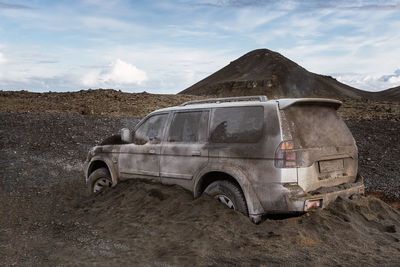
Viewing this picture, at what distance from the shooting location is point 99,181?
7.23m

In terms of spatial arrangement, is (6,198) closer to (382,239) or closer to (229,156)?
(229,156)

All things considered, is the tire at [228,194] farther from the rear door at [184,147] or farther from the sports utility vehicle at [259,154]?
the rear door at [184,147]

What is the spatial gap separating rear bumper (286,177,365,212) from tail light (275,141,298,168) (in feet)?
1.09

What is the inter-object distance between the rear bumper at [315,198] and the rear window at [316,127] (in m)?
0.59

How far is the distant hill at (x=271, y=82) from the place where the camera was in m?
88.2

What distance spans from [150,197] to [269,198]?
2136 mm

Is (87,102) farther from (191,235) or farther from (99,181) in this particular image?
(191,235)

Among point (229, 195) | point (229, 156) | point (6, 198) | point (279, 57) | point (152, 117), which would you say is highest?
point (279, 57)

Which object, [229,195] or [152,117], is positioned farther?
[152,117]

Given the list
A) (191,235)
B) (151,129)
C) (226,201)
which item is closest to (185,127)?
(151,129)

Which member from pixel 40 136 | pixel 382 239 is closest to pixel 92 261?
pixel 382 239

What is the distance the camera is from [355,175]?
18.0ft

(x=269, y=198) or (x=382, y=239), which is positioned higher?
(x=269, y=198)

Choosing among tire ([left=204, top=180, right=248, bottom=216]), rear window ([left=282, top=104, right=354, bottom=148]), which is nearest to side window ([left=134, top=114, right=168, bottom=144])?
tire ([left=204, top=180, right=248, bottom=216])
